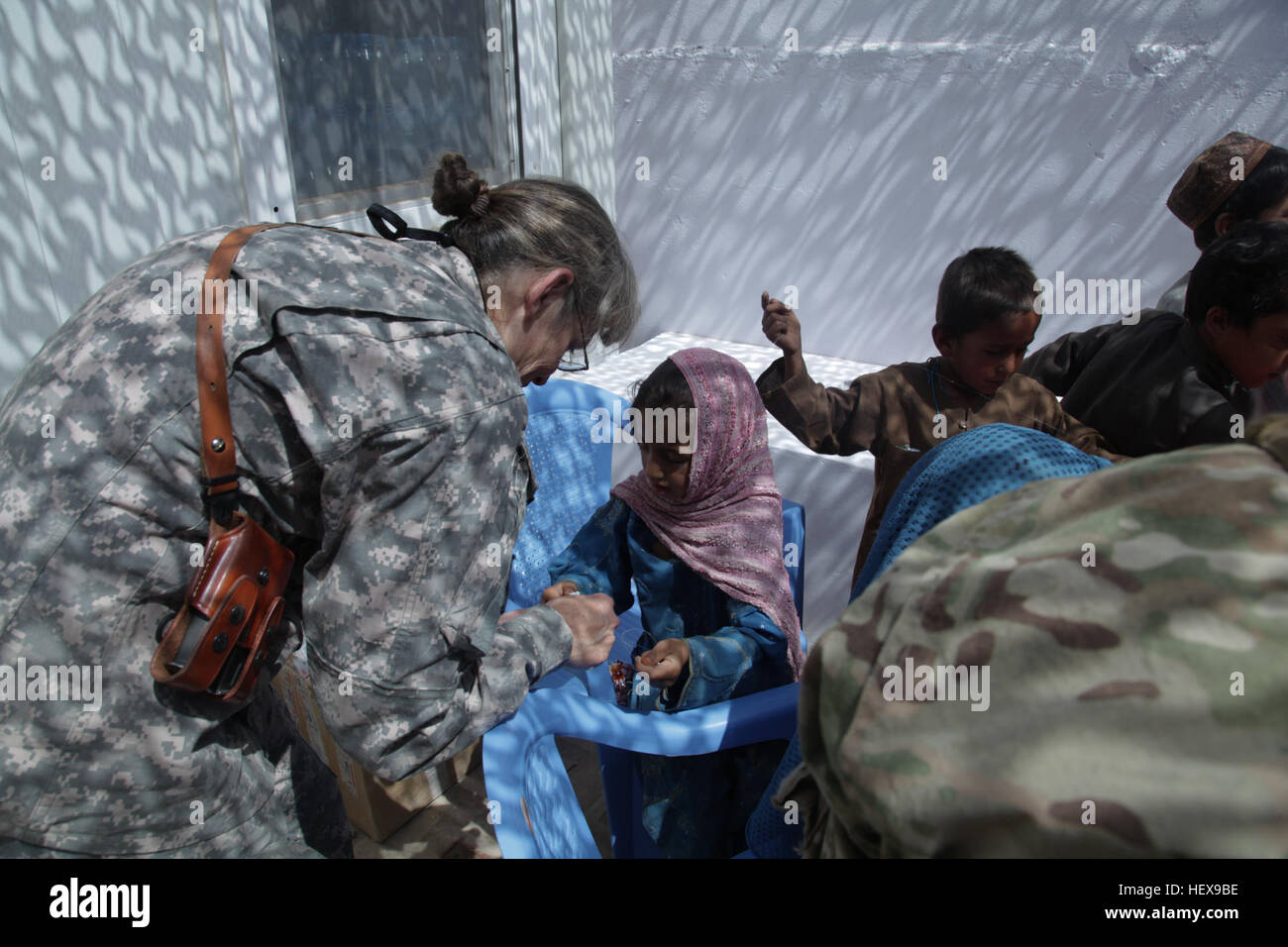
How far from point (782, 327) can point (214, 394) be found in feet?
4.66

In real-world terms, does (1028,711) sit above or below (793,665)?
above

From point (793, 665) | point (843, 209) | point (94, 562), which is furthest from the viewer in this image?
point (843, 209)

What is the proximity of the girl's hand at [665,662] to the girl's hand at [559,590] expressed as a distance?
0.24 m

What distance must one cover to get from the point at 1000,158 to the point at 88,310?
3788mm

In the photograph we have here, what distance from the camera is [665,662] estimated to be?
5.57 feet

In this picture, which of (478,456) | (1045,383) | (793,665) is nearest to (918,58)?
(1045,383)

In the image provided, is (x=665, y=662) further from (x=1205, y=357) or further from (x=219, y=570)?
(x=1205, y=357)

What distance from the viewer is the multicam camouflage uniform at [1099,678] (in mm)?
461

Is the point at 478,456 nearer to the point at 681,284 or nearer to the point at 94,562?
the point at 94,562

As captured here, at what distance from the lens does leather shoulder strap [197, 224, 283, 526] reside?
955 millimetres

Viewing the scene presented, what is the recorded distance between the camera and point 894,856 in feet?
1.95

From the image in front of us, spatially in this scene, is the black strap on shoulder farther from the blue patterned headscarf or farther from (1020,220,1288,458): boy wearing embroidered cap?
(1020,220,1288,458): boy wearing embroidered cap

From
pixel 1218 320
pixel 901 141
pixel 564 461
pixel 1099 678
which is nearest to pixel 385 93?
pixel 564 461

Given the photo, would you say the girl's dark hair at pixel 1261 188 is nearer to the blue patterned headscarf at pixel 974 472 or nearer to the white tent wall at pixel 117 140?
the blue patterned headscarf at pixel 974 472
